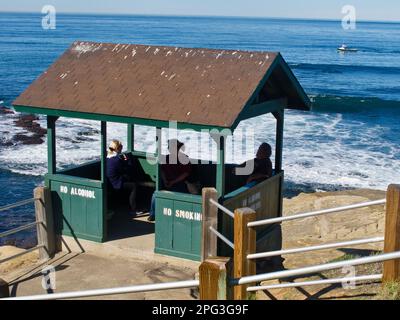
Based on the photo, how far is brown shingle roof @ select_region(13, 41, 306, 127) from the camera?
812 centimetres

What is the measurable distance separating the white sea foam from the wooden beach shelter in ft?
47.4

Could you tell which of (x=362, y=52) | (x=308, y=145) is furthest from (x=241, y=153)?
(x=362, y=52)

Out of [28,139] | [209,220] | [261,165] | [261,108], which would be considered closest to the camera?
[209,220]

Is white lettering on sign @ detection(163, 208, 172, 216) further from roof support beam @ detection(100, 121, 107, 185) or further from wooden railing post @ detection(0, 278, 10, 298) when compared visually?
wooden railing post @ detection(0, 278, 10, 298)

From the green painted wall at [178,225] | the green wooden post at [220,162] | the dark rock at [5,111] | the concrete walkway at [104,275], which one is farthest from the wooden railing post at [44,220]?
the dark rock at [5,111]

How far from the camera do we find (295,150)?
92.9 feet

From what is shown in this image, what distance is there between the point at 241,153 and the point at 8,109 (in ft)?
58.9

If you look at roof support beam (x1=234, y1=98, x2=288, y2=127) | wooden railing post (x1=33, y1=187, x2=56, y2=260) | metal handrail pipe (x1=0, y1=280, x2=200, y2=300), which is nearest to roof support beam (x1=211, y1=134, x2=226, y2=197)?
roof support beam (x1=234, y1=98, x2=288, y2=127)

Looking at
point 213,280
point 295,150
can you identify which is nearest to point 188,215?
point 213,280

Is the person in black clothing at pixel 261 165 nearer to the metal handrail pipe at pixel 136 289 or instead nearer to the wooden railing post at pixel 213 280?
the wooden railing post at pixel 213 280

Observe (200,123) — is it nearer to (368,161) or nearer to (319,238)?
(319,238)

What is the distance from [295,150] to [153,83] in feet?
66.1

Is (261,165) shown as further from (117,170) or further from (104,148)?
(104,148)

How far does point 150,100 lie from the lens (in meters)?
8.47
